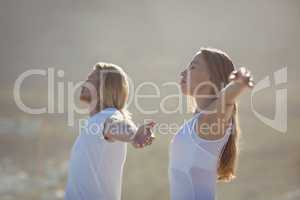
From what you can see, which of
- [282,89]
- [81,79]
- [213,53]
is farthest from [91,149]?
[282,89]

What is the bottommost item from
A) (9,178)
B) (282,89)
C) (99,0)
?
(9,178)

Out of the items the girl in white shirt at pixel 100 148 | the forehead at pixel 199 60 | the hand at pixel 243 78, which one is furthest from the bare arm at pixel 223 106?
the girl in white shirt at pixel 100 148

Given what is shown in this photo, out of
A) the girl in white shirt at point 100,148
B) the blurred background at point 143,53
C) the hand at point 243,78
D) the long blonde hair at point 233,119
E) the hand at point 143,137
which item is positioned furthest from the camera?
the blurred background at point 143,53

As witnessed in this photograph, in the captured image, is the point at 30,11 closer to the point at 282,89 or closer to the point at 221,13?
the point at 221,13

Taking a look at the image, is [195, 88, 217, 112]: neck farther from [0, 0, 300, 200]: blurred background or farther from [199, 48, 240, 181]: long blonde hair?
[0, 0, 300, 200]: blurred background

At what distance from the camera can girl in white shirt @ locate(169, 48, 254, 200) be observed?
1.85 m

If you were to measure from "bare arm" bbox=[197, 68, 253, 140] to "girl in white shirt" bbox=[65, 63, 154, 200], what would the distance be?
0.88 feet

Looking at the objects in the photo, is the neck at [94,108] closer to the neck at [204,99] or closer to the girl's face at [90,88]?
the girl's face at [90,88]

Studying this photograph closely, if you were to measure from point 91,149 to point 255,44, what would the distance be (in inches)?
98.2

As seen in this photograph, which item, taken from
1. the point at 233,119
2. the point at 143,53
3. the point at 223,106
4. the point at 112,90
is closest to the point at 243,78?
the point at 223,106

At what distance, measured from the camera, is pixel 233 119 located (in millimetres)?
1888

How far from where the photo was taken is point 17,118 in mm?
4082

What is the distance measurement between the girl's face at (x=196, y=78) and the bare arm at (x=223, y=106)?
0.09 metres

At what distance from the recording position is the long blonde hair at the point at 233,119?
6.26ft
